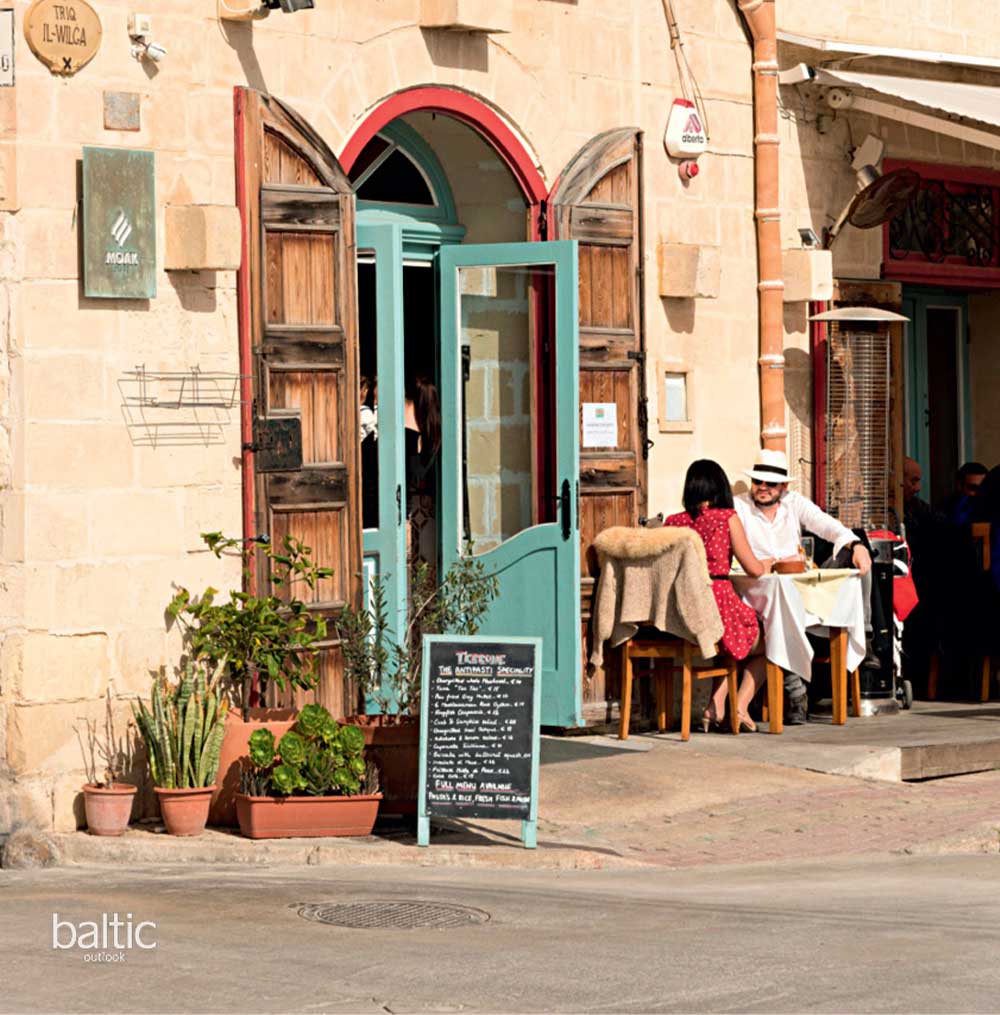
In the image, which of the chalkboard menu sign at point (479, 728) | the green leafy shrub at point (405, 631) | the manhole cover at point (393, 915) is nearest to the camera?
the manhole cover at point (393, 915)

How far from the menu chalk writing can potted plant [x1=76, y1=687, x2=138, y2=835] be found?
1.29 meters

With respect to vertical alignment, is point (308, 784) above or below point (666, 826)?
above

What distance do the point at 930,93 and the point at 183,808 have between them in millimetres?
6861

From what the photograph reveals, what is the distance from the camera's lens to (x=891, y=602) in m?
13.5

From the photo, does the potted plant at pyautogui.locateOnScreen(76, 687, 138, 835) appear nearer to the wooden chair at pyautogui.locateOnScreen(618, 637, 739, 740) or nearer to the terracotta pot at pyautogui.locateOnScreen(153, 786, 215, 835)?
the terracotta pot at pyautogui.locateOnScreen(153, 786, 215, 835)

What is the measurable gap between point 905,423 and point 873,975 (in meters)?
8.05

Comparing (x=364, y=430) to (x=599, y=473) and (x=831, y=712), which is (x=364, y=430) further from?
(x=831, y=712)

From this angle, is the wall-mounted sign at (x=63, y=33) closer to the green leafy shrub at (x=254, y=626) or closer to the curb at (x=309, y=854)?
the green leafy shrub at (x=254, y=626)

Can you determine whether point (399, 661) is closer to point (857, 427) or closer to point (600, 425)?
point (600, 425)

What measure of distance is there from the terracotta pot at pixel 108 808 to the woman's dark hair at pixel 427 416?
3.14m

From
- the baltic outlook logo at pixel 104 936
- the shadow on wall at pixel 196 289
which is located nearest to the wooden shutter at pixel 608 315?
the shadow on wall at pixel 196 289

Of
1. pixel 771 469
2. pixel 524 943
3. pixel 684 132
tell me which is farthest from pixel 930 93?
pixel 524 943

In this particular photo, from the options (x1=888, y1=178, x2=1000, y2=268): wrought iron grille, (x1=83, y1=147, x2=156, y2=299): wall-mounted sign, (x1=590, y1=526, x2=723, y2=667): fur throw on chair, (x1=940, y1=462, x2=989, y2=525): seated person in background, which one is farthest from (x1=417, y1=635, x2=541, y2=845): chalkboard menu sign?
(x1=888, y1=178, x2=1000, y2=268): wrought iron grille

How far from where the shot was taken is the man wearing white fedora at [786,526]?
1287cm
